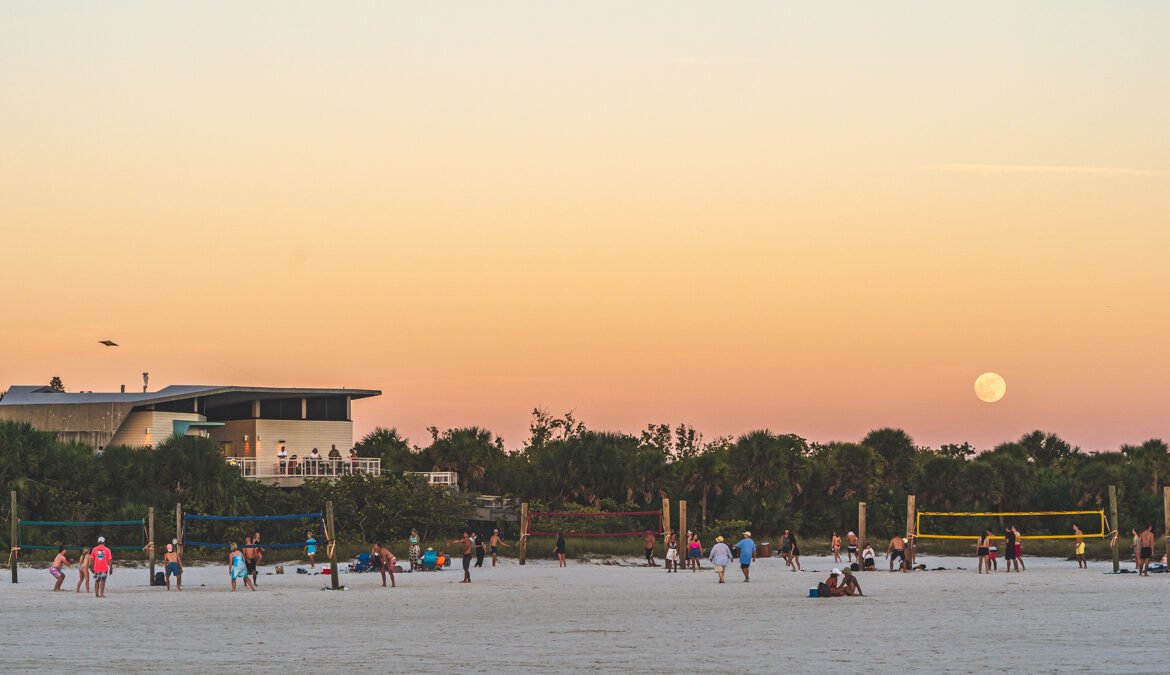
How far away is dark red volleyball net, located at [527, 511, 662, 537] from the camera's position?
53.8 metres

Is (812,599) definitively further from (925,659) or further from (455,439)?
(455,439)

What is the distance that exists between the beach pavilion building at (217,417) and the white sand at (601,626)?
26.4 metres

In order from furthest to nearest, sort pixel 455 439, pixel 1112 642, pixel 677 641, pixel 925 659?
1. pixel 455 439
2. pixel 677 641
3. pixel 1112 642
4. pixel 925 659

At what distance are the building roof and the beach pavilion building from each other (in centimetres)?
4

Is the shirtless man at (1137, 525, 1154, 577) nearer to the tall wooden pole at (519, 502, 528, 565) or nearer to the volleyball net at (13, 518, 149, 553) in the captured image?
the tall wooden pole at (519, 502, 528, 565)

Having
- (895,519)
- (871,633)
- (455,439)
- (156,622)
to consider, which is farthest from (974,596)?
(455,439)

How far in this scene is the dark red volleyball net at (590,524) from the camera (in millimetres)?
53781

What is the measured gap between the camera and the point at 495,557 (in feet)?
154

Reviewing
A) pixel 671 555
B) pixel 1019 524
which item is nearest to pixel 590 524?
pixel 671 555

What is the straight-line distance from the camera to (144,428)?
207 ft

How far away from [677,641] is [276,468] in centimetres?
3962

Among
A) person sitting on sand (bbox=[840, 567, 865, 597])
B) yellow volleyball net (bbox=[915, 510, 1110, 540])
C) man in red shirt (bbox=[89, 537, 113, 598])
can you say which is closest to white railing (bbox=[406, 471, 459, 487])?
yellow volleyball net (bbox=[915, 510, 1110, 540])

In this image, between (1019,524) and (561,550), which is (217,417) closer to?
(561,550)

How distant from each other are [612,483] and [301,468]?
12.8 metres
